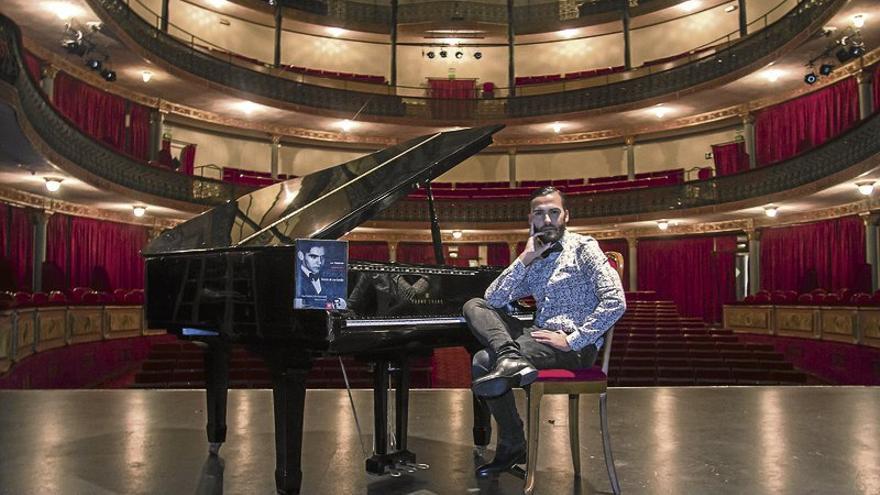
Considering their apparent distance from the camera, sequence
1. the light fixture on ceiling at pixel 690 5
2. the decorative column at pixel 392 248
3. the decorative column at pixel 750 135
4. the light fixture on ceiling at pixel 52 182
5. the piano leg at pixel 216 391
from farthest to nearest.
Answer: the decorative column at pixel 392 248
the light fixture on ceiling at pixel 690 5
the decorative column at pixel 750 135
the light fixture on ceiling at pixel 52 182
the piano leg at pixel 216 391

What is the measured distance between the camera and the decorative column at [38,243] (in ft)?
42.8

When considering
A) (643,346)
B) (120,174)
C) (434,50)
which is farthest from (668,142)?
(120,174)

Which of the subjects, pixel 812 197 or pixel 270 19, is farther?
pixel 270 19

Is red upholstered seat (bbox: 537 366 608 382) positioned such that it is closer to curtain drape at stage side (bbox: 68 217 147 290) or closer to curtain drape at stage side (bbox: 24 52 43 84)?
curtain drape at stage side (bbox: 24 52 43 84)

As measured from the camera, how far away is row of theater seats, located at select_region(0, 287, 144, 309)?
23.3ft

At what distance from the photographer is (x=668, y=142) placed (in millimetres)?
20516

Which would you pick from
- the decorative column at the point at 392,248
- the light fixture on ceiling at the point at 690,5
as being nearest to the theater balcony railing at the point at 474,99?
the light fixture on ceiling at the point at 690,5

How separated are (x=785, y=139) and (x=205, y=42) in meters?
15.4

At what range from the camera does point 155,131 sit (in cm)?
1692

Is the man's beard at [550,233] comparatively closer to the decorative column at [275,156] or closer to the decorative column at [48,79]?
the decorative column at [48,79]

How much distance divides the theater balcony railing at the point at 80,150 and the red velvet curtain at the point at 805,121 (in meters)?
12.9

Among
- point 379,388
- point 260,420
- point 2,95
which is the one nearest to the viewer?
point 379,388

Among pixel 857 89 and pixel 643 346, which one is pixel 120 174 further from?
pixel 857 89

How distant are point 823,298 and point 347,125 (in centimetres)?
1294
